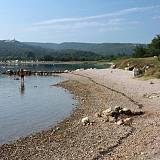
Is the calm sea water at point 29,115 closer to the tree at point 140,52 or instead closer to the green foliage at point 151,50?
the green foliage at point 151,50

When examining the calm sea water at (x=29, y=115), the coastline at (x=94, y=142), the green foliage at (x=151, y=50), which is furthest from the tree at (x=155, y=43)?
the coastline at (x=94, y=142)

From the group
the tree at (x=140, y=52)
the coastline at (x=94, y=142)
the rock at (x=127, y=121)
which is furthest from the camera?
the tree at (x=140, y=52)

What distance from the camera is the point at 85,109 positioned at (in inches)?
1446

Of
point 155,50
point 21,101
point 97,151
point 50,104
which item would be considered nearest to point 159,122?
point 97,151

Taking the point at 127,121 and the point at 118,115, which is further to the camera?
the point at 118,115

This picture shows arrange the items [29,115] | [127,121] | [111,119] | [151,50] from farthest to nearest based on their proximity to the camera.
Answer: [151,50]
[29,115]
[111,119]
[127,121]

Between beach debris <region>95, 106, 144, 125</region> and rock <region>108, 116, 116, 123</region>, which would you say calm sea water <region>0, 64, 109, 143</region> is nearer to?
beach debris <region>95, 106, 144, 125</region>

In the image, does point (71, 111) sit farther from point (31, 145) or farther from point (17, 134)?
point (31, 145)

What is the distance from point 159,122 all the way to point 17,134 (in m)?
9.47

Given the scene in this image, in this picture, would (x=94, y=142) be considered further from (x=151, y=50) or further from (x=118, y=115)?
(x=151, y=50)

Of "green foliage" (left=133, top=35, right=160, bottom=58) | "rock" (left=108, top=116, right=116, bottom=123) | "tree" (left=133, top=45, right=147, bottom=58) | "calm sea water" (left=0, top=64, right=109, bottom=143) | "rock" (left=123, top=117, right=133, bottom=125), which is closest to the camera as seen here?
"rock" (left=123, top=117, right=133, bottom=125)

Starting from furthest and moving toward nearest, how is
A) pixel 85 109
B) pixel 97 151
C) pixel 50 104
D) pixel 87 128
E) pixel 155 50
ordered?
pixel 155 50, pixel 50 104, pixel 85 109, pixel 87 128, pixel 97 151

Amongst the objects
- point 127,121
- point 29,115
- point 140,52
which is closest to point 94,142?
point 127,121

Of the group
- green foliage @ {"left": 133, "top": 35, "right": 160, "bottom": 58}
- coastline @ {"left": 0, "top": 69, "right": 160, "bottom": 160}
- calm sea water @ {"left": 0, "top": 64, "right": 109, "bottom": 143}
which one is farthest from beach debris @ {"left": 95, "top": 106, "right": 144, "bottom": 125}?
green foliage @ {"left": 133, "top": 35, "right": 160, "bottom": 58}
